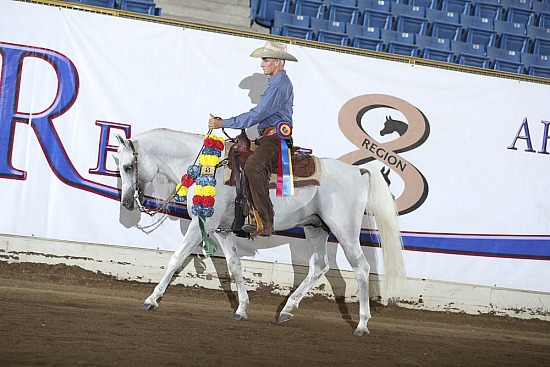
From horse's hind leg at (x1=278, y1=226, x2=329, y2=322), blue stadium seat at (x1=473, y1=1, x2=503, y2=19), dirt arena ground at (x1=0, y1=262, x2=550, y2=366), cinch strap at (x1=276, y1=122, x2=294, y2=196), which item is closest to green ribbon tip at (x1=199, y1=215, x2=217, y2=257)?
dirt arena ground at (x1=0, y1=262, x2=550, y2=366)

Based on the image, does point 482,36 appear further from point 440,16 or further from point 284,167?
point 284,167

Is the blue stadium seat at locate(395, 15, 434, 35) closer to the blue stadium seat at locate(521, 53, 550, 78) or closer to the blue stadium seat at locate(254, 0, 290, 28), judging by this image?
the blue stadium seat at locate(521, 53, 550, 78)

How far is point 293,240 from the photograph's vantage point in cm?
857

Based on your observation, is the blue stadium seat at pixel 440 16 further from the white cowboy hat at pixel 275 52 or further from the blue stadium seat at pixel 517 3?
the white cowboy hat at pixel 275 52

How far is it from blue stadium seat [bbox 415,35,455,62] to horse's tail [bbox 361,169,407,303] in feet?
16.0

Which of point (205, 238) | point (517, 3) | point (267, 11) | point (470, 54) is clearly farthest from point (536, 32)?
point (205, 238)

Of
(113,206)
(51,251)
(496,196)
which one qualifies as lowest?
(51,251)

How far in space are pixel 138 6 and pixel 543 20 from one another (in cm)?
828

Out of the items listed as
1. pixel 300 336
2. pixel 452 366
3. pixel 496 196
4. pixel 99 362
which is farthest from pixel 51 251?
pixel 496 196

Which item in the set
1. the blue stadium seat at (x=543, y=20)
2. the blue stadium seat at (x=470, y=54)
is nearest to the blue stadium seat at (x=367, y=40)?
the blue stadium seat at (x=470, y=54)

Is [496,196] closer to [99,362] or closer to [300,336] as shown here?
[300,336]

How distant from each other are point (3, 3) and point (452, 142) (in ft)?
19.2

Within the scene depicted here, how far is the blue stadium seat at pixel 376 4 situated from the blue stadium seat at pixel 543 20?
335 centimetres

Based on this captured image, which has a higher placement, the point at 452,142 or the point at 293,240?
the point at 452,142
